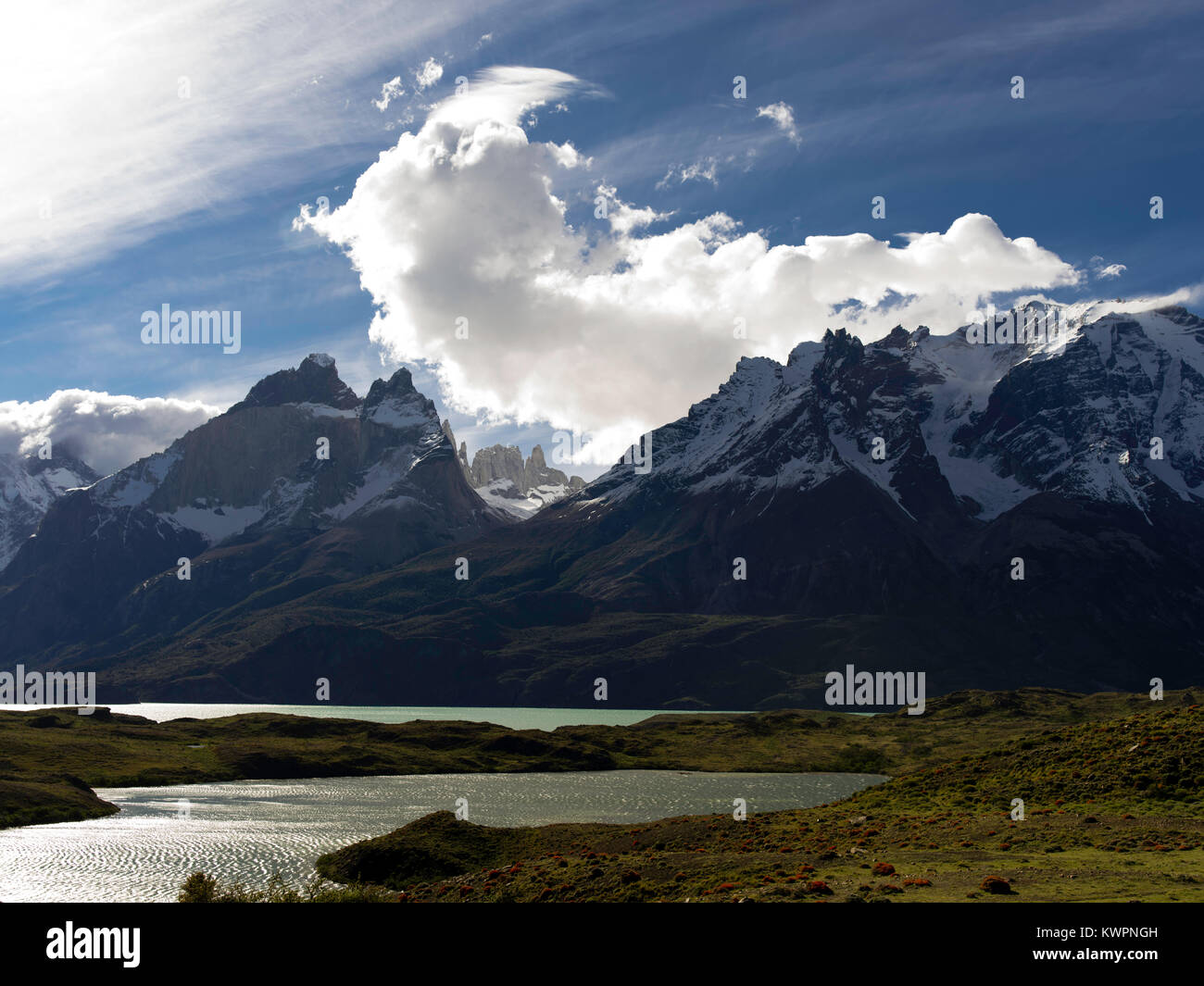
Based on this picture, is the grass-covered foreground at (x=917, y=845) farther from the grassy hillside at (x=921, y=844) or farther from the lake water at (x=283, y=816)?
the lake water at (x=283, y=816)

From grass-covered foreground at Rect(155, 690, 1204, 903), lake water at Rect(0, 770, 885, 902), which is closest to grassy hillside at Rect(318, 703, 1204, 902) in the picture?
grass-covered foreground at Rect(155, 690, 1204, 903)

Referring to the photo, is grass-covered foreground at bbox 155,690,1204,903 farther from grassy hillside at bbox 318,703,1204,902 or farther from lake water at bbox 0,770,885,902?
lake water at bbox 0,770,885,902

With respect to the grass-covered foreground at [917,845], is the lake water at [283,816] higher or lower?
lower

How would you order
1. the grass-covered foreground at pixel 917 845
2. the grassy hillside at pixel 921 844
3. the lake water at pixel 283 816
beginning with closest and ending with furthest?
the grass-covered foreground at pixel 917 845 < the grassy hillside at pixel 921 844 < the lake water at pixel 283 816

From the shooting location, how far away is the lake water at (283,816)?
90875 mm

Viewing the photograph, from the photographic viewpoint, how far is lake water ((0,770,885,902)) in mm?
90875

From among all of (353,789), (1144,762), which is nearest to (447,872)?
(1144,762)

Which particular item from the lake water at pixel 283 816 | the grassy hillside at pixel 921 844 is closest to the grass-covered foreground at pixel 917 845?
the grassy hillside at pixel 921 844

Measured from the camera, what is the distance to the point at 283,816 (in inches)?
5256

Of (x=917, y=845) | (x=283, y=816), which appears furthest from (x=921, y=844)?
(x=283, y=816)

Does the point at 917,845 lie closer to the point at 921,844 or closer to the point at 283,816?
the point at 921,844
